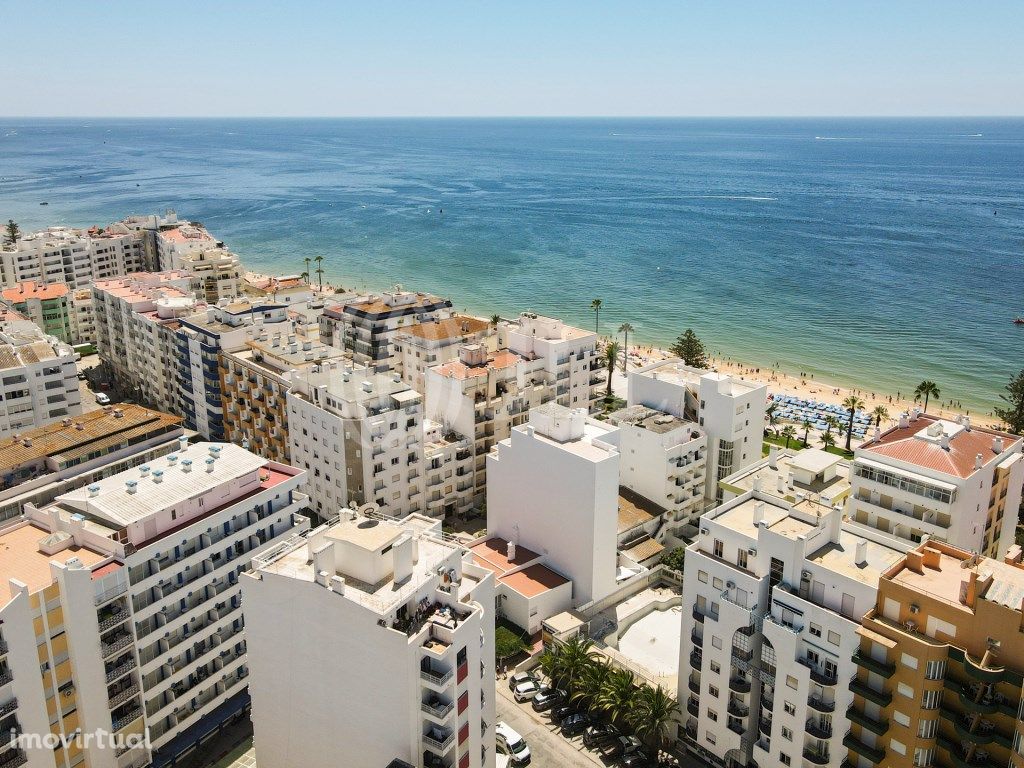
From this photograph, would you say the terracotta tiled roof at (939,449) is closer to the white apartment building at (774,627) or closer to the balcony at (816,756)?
the white apartment building at (774,627)

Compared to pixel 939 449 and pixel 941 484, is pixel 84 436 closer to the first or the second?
pixel 941 484

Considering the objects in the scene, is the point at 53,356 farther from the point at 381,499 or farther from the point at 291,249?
the point at 291,249

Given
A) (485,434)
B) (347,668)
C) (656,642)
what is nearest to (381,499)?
(485,434)

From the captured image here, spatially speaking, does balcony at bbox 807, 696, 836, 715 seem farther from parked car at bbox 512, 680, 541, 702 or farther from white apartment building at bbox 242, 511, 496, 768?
parked car at bbox 512, 680, 541, 702

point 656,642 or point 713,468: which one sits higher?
point 713,468

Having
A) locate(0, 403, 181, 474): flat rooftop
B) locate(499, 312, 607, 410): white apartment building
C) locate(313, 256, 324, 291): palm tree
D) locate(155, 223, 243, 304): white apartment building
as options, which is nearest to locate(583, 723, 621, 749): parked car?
locate(0, 403, 181, 474): flat rooftop

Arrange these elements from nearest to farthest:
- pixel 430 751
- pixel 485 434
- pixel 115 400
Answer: pixel 430 751, pixel 485 434, pixel 115 400
